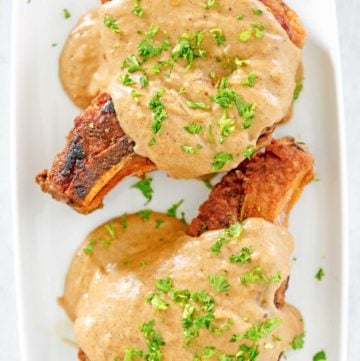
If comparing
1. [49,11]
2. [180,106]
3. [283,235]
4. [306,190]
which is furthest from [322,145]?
[49,11]

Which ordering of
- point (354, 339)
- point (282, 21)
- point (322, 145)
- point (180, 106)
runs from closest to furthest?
1. point (180, 106)
2. point (282, 21)
3. point (322, 145)
4. point (354, 339)

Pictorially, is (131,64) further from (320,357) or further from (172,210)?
(320,357)

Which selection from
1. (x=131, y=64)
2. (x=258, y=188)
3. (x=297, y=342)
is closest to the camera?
(x=131, y=64)

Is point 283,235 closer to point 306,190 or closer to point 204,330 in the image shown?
point 306,190

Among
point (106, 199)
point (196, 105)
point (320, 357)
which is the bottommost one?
point (320, 357)

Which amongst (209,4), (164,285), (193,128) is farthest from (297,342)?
(209,4)

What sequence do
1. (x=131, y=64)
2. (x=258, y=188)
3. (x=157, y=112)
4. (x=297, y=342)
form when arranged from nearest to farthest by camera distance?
1. (x=157, y=112)
2. (x=131, y=64)
3. (x=258, y=188)
4. (x=297, y=342)

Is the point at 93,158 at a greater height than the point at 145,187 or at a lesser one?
greater
